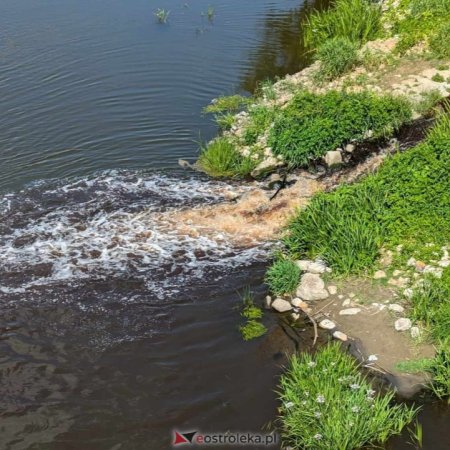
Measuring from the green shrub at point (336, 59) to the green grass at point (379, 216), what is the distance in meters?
4.87

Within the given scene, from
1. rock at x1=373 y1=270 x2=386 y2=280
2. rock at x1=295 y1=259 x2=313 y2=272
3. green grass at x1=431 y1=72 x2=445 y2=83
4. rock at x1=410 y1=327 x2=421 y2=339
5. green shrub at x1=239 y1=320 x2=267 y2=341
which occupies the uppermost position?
green grass at x1=431 y1=72 x2=445 y2=83

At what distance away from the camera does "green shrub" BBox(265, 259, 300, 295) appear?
29.8ft

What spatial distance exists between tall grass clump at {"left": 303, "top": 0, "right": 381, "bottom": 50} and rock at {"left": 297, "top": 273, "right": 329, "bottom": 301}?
8.83 meters

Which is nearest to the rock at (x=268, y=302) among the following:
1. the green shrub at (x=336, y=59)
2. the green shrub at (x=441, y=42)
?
the green shrub at (x=336, y=59)

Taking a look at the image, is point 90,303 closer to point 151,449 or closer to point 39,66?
point 151,449

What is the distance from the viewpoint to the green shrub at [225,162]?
12805mm

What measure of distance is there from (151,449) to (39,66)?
45.2ft

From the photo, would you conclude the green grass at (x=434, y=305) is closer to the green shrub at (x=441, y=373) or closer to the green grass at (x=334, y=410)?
the green shrub at (x=441, y=373)

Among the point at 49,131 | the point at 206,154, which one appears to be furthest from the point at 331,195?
the point at 49,131

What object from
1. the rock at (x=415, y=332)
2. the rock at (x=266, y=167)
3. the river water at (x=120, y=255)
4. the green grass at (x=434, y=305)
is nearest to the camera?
the river water at (x=120, y=255)

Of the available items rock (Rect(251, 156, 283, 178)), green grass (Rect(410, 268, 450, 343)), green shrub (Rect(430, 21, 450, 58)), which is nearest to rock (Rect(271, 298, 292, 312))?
green grass (Rect(410, 268, 450, 343))

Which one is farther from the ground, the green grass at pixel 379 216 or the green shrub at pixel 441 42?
the green shrub at pixel 441 42

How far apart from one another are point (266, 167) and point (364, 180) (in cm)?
258

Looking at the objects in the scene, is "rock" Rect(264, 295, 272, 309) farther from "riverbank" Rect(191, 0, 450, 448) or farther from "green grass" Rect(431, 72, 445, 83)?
"green grass" Rect(431, 72, 445, 83)
